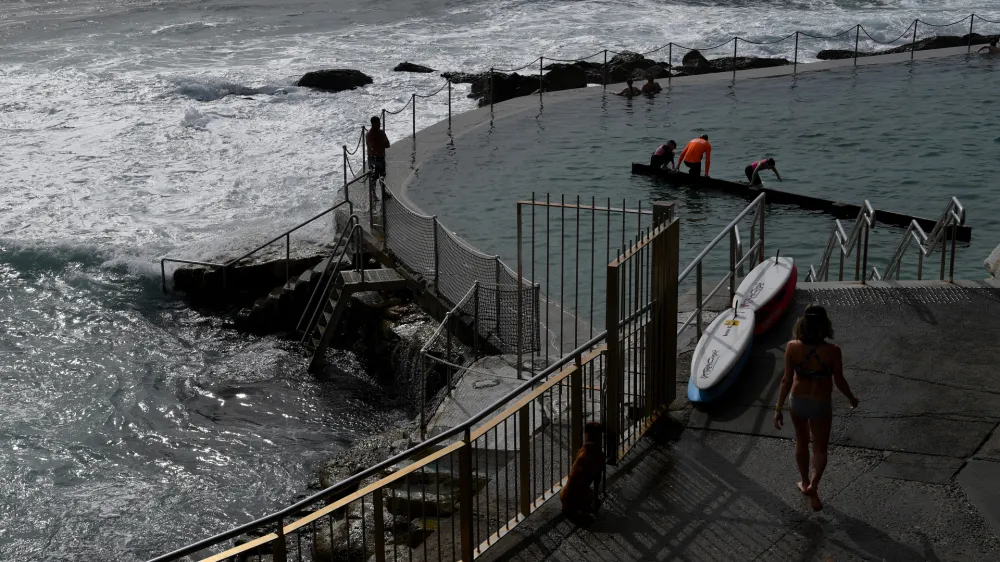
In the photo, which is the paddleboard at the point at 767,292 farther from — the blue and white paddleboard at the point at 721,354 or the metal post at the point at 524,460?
the metal post at the point at 524,460

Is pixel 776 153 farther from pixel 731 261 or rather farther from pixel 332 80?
pixel 332 80

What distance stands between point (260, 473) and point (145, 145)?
2105cm

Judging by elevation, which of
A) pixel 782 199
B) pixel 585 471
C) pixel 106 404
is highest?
pixel 585 471

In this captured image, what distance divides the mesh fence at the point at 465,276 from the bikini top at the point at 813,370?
170 inches

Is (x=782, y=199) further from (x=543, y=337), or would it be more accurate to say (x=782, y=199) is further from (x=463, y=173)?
(x=543, y=337)

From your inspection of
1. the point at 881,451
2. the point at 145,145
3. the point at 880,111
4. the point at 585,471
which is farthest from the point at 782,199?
the point at 145,145

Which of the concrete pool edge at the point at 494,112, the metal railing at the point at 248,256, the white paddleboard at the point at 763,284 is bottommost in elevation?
the metal railing at the point at 248,256

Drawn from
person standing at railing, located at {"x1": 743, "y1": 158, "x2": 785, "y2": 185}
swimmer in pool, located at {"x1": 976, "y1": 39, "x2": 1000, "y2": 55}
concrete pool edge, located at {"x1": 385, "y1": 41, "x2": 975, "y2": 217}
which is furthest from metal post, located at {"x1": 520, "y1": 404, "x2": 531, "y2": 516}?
swimmer in pool, located at {"x1": 976, "y1": 39, "x2": 1000, "y2": 55}

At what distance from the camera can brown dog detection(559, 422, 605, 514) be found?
729cm

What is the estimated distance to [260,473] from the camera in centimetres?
1359

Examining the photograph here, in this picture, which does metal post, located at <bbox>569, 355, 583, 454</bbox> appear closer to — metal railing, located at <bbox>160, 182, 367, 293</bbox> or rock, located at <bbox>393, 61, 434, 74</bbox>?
metal railing, located at <bbox>160, 182, 367, 293</bbox>

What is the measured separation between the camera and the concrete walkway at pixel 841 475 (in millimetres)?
7078

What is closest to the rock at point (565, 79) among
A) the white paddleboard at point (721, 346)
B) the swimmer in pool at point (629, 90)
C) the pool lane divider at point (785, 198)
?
the swimmer in pool at point (629, 90)

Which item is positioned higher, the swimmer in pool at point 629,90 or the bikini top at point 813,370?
the bikini top at point 813,370
